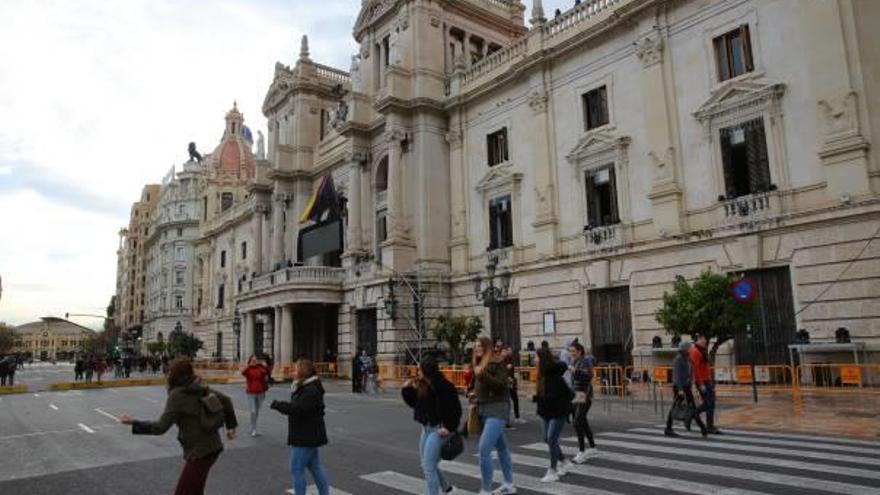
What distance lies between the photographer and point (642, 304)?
22953 mm

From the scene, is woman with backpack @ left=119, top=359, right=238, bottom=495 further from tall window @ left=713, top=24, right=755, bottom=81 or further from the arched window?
the arched window

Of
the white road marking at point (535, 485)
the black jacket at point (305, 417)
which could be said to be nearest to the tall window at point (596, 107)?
the white road marking at point (535, 485)

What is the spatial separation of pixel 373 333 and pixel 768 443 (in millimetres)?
24429

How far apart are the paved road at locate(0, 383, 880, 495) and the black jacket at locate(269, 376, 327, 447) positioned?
5.08ft

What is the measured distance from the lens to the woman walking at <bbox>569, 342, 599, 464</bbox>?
960 centimetres

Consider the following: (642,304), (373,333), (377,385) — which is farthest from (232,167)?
(642,304)

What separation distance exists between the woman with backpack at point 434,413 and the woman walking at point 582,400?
137 inches

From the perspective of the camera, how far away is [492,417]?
7.63 metres

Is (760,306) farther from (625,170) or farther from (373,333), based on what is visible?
(373,333)

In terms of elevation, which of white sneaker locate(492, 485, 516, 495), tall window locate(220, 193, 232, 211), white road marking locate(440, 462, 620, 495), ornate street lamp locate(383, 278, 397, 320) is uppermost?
tall window locate(220, 193, 232, 211)

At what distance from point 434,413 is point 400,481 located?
7.37ft

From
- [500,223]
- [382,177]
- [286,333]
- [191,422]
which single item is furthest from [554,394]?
[382,177]

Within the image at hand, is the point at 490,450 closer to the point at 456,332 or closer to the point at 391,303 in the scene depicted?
the point at 456,332

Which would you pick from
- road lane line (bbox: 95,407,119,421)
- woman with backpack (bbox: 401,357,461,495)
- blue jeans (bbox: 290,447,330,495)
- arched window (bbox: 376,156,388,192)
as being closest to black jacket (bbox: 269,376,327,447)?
blue jeans (bbox: 290,447,330,495)
